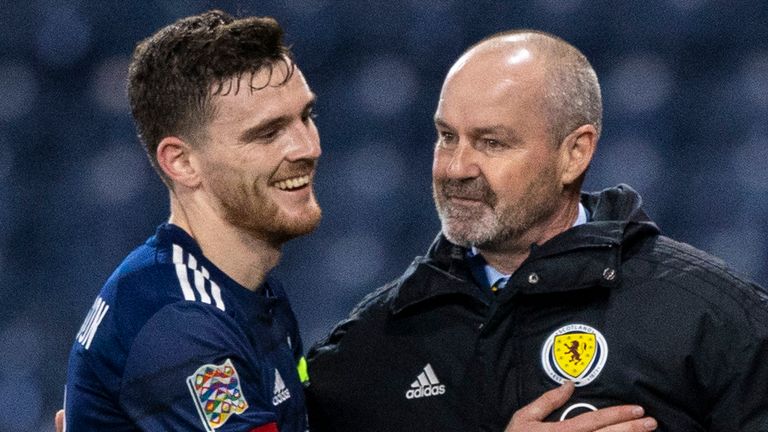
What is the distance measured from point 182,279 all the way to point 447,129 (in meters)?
0.62

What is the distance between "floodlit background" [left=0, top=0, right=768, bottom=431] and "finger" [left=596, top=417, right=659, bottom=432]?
7.88 feet

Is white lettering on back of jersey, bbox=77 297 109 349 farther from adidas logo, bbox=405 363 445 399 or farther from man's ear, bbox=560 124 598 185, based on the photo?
man's ear, bbox=560 124 598 185

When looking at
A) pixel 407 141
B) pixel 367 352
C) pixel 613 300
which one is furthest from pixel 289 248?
pixel 613 300

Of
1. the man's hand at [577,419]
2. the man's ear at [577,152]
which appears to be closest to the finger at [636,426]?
the man's hand at [577,419]

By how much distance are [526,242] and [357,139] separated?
7.37 ft

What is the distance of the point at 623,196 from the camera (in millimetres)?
2516

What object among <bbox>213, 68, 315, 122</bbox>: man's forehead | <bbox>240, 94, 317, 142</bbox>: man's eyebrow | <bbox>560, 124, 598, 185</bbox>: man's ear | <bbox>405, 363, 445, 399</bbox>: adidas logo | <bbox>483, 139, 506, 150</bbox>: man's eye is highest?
<bbox>213, 68, 315, 122</bbox>: man's forehead

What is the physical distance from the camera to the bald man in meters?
2.27

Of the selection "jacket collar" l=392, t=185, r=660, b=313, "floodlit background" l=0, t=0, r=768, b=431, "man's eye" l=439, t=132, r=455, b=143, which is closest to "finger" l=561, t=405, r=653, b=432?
"jacket collar" l=392, t=185, r=660, b=313

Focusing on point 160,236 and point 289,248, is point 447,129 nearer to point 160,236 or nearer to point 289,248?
point 160,236

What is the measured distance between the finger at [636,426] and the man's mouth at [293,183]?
0.69 meters

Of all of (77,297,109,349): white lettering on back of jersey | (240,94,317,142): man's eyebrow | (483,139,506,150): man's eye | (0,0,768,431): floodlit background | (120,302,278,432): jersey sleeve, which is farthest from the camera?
(0,0,768,431): floodlit background

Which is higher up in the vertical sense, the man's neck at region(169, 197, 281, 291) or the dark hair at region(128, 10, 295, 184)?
the dark hair at region(128, 10, 295, 184)

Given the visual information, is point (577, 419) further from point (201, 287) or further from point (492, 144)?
point (201, 287)
